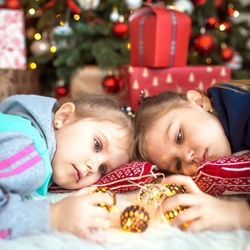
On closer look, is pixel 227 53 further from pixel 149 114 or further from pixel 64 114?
pixel 64 114

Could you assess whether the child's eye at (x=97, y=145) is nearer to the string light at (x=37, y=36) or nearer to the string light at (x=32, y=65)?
the string light at (x=32, y=65)

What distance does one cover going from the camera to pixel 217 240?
589 mm

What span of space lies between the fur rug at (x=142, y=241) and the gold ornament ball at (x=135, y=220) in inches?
0.5

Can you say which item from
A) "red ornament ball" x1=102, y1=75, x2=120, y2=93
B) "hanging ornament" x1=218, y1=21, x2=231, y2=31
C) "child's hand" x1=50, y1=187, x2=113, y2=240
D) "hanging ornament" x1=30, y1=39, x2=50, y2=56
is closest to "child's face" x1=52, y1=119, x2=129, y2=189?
"child's hand" x1=50, y1=187, x2=113, y2=240

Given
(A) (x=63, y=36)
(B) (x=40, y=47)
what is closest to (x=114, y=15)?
(A) (x=63, y=36)

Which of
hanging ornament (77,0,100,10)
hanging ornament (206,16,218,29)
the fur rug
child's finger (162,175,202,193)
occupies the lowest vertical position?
the fur rug

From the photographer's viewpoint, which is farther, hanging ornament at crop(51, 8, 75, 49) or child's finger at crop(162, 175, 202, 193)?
hanging ornament at crop(51, 8, 75, 49)

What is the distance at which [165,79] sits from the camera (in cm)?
154

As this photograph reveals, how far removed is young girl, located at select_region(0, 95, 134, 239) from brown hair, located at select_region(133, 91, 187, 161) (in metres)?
0.04

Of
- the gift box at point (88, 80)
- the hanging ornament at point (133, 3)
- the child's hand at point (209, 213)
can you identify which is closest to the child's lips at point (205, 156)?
the child's hand at point (209, 213)

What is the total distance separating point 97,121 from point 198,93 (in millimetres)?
443

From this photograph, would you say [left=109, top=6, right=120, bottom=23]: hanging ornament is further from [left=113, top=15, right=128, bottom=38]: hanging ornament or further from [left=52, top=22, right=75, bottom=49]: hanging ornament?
[left=52, top=22, right=75, bottom=49]: hanging ornament

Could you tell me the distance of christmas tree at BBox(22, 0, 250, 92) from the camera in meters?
1.92

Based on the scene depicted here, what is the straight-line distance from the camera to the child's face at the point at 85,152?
2.91ft
